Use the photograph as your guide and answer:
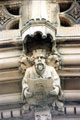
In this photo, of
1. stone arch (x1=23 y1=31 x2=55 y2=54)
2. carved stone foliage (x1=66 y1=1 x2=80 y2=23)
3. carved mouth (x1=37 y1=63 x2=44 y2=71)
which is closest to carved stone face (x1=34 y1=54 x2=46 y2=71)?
carved mouth (x1=37 y1=63 x2=44 y2=71)

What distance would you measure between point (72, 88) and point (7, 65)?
65 cm

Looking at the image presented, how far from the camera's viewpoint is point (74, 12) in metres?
5.42

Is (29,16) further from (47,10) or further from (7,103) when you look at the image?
(7,103)

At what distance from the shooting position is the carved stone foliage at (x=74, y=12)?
536 centimetres

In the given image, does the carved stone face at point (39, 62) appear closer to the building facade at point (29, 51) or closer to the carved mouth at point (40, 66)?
the carved mouth at point (40, 66)

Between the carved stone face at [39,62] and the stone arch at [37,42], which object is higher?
the stone arch at [37,42]

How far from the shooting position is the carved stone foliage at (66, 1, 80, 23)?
17.6 ft

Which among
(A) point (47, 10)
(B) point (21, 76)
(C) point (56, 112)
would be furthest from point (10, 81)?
(A) point (47, 10)

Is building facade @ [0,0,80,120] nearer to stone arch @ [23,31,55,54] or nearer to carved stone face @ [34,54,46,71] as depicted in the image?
stone arch @ [23,31,55,54]

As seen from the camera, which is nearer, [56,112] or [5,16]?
[56,112]

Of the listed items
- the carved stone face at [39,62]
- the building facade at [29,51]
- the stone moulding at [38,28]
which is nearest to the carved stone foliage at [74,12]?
the building facade at [29,51]

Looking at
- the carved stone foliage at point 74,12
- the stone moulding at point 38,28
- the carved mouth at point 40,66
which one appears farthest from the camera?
the carved stone foliage at point 74,12

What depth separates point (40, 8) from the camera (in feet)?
17.0

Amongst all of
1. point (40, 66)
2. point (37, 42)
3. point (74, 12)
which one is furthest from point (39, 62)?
point (74, 12)
